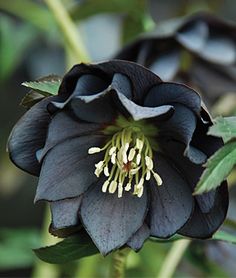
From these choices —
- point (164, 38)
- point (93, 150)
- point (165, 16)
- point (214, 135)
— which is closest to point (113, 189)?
point (93, 150)

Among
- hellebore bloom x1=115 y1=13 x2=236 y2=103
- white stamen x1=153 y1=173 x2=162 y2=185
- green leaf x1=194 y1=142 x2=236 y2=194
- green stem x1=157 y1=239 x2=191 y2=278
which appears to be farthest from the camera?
hellebore bloom x1=115 y1=13 x2=236 y2=103

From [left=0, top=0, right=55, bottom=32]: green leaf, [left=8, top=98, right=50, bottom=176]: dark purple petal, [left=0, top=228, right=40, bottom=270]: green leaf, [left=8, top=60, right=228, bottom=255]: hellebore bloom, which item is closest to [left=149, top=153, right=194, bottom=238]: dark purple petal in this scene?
[left=8, top=60, right=228, bottom=255]: hellebore bloom

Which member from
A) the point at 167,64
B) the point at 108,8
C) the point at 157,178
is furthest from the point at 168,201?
the point at 108,8

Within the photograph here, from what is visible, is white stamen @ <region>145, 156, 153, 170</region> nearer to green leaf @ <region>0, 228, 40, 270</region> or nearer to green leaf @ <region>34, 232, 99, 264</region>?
green leaf @ <region>34, 232, 99, 264</region>

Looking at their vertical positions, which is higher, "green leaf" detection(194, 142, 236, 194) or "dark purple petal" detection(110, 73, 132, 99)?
"dark purple petal" detection(110, 73, 132, 99)

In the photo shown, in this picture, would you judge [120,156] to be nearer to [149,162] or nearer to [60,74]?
[149,162]

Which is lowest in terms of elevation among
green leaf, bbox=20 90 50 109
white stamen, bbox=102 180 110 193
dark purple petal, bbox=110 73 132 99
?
white stamen, bbox=102 180 110 193

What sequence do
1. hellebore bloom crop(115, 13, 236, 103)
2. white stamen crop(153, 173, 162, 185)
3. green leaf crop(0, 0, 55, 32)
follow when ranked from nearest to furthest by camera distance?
white stamen crop(153, 173, 162, 185) → hellebore bloom crop(115, 13, 236, 103) → green leaf crop(0, 0, 55, 32)

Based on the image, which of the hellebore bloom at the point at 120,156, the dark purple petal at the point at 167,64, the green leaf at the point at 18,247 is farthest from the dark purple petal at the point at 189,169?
the green leaf at the point at 18,247

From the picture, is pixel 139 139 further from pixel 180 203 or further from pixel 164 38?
pixel 164 38
